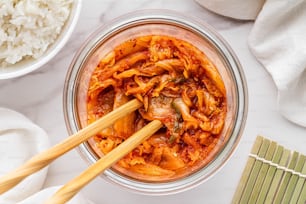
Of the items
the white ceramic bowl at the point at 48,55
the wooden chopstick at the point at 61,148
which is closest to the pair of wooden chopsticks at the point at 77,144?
the wooden chopstick at the point at 61,148

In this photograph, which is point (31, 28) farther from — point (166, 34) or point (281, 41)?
point (281, 41)

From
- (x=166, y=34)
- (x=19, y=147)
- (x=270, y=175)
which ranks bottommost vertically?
(x=19, y=147)

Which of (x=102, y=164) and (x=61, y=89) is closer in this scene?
(x=102, y=164)

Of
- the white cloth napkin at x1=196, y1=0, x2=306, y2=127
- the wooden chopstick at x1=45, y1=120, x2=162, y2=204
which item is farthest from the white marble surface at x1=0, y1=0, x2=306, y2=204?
the wooden chopstick at x1=45, y1=120, x2=162, y2=204

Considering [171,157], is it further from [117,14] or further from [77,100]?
[117,14]

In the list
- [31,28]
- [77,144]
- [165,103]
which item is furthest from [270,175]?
[31,28]

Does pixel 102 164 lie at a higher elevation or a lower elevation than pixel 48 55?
lower

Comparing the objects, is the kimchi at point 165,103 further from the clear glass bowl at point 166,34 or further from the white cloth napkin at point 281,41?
the white cloth napkin at point 281,41

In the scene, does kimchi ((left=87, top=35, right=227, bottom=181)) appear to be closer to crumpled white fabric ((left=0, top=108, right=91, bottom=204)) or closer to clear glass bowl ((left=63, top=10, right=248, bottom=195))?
clear glass bowl ((left=63, top=10, right=248, bottom=195))
